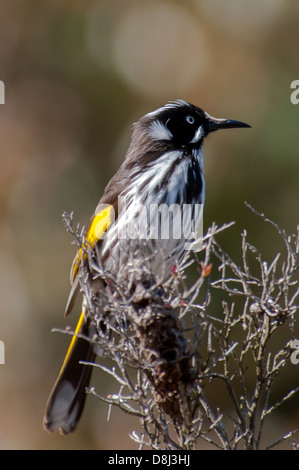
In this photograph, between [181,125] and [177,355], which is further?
[181,125]

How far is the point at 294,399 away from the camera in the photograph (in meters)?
8.12

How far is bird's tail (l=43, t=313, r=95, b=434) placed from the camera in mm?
4738

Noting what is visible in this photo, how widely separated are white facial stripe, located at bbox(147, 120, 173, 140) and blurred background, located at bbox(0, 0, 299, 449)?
268 centimetres

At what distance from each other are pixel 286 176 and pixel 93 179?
2235mm

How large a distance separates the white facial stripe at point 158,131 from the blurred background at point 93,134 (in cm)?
268

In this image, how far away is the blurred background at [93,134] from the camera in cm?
801

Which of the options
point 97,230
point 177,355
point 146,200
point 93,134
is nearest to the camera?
point 177,355

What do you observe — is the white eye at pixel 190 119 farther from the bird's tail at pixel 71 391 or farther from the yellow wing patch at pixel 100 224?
the bird's tail at pixel 71 391

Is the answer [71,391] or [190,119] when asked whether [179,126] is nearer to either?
[190,119]

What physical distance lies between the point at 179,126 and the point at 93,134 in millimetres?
4083

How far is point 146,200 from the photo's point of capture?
4559 mm

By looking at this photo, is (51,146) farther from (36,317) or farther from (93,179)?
(36,317)

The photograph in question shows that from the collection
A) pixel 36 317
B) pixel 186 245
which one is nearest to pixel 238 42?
pixel 36 317

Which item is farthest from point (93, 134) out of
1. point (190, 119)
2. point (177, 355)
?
point (177, 355)
